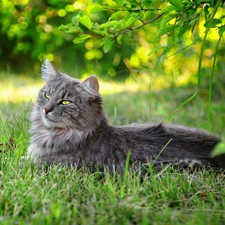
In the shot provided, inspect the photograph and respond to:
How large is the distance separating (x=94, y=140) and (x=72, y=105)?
0.29 metres

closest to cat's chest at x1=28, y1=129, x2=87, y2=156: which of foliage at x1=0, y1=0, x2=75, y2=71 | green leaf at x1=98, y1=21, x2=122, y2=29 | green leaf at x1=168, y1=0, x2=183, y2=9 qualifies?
green leaf at x1=98, y1=21, x2=122, y2=29

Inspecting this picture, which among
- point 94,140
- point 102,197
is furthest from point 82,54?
point 102,197

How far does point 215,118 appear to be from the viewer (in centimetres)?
493

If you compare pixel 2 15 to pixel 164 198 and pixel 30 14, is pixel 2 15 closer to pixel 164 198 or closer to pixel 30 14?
pixel 30 14

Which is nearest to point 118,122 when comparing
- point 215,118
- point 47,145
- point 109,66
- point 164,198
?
point 215,118

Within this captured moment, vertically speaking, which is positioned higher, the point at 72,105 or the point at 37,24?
the point at 37,24

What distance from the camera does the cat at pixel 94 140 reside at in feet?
9.71

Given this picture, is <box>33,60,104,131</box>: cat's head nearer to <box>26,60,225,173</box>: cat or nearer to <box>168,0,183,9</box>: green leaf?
<box>26,60,225,173</box>: cat

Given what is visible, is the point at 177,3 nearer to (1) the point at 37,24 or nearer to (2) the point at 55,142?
(2) the point at 55,142

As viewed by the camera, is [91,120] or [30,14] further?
[30,14]

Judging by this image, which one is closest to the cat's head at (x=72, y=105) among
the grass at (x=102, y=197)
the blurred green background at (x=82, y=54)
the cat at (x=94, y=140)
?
the cat at (x=94, y=140)

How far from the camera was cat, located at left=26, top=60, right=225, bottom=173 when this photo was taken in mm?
2961

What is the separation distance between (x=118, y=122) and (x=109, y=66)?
472 cm

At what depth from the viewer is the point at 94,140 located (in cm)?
303
